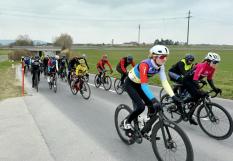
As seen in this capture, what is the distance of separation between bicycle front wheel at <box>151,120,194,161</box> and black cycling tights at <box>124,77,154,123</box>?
2.33 ft

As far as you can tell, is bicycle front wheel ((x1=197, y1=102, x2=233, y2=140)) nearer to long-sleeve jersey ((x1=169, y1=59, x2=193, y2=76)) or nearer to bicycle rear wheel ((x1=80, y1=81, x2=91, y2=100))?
long-sleeve jersey ((x1=169, y1=59, x2=193, y2=76))

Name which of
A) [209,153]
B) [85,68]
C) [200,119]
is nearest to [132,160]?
[209,153]

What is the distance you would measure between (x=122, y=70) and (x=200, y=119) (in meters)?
6.42

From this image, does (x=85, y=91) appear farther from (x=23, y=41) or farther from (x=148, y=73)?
(x=23, y=41)

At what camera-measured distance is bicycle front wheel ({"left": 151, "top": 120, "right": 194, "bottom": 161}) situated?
15.7 feet

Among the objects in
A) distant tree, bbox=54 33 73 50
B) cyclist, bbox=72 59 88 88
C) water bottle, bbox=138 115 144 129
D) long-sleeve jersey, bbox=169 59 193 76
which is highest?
distant tree, bbox=54 33 73 50

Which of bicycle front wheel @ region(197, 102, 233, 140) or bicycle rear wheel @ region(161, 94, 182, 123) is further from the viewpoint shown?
bicycle rear wheel @ region(161, 94, 182, 123)

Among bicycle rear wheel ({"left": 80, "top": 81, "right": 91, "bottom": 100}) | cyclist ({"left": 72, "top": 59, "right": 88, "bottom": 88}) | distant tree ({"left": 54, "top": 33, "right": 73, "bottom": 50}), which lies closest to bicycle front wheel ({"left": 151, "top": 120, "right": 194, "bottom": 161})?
bicycle rear wheel ({"left": 80, "top": 81, "right": 91, "bottom": 100})

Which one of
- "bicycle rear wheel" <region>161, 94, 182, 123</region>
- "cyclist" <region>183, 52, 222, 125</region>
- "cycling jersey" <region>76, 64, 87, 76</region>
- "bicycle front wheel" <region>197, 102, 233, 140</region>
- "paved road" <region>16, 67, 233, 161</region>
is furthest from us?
"cycling jersey" <region>76, 64, 87, 76</region>

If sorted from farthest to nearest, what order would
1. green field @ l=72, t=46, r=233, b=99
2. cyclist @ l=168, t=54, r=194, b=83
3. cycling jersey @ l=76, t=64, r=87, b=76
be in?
green field @ l=72, t=46, r=233, b=99 < cycling jersey @ l=76, t=64, r=87, b=76 < cyclist @ l=168, t=54, r=194, b=83

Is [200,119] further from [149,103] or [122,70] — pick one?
[122,70]

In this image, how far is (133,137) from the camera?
6.25 meters

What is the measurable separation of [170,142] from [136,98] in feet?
3.89

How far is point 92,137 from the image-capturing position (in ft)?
23.4
